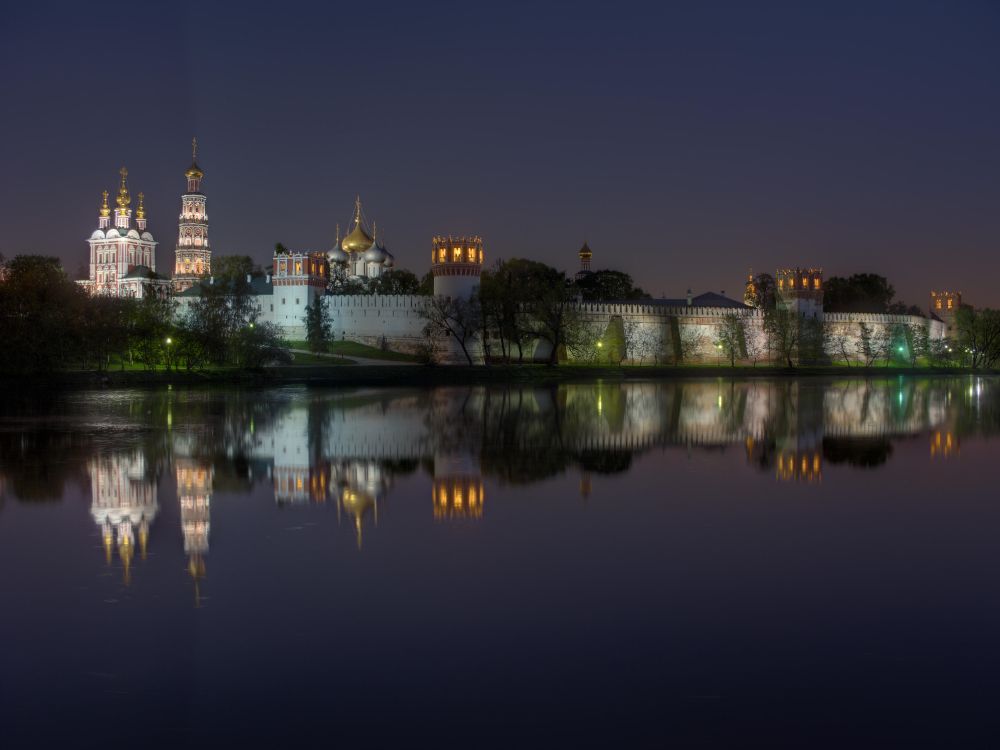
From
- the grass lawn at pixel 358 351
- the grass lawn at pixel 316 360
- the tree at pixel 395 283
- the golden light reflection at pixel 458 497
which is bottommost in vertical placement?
the golden light reflection at pixel 458 497

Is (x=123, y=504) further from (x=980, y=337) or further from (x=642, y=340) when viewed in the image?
(x=980, y=337)

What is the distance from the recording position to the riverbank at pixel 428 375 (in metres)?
30.1

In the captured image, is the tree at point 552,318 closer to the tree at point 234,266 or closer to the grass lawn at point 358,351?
the grass lawn at point 358,351

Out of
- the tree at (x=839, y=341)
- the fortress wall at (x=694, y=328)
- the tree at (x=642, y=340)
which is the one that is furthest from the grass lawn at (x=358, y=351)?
the tree at (x=839, y=341)

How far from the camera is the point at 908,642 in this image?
5281 mm

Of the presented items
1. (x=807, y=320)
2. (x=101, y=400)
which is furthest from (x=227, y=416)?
(x=807, y=320)

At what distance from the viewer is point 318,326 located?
144ft

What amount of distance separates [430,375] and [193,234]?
35474mm

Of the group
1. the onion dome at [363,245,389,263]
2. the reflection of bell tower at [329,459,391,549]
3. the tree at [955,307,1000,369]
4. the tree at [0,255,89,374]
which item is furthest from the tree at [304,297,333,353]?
the tree at [955,307,1000,369]

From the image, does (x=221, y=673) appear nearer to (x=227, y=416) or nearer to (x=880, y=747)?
(x=880, y=747)

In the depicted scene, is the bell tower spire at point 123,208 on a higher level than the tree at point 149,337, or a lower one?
higher

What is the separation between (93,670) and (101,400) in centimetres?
2029

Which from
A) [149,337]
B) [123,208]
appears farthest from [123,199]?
[149,337]

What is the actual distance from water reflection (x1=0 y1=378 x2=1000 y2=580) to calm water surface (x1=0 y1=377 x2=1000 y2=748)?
0.10 metres
